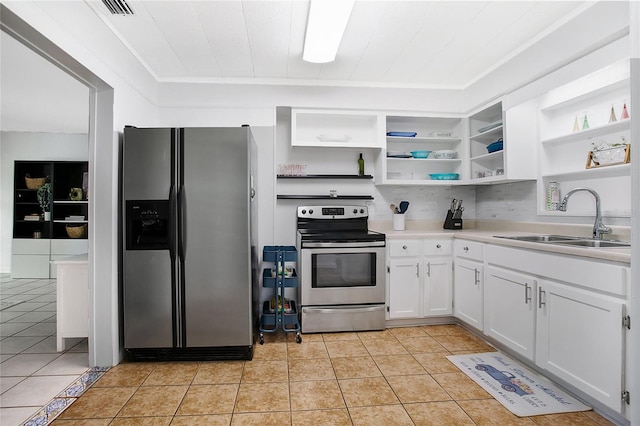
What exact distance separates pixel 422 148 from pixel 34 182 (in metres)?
6.19

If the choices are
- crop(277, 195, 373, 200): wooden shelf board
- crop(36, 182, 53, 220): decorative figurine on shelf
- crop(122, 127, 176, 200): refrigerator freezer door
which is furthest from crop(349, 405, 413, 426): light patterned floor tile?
crop(36, 182, 53, 220): decorative figurine on shelf

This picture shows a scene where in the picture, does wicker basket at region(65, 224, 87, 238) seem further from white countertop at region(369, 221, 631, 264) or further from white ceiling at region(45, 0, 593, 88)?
white countertop at region(369, 221, 631, 264)

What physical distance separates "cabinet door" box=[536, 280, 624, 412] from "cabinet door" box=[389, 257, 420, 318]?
1.13 metres

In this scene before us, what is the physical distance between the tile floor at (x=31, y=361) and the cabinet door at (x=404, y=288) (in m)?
2.52

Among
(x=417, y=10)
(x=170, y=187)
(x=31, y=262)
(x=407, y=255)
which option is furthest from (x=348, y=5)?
(x=31, y=262)

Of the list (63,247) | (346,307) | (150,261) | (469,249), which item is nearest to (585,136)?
(469,249)

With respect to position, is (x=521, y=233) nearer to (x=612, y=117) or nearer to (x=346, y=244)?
(x=612, y=117)

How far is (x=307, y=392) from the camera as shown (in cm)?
211

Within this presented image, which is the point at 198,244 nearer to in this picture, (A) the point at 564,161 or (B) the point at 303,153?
(B) the point at 303,153

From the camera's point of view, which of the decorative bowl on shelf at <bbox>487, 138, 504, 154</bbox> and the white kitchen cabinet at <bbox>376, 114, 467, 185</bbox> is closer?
the decorative bowl on shelf at <bbox>487, 138, 504, 154</bbox>

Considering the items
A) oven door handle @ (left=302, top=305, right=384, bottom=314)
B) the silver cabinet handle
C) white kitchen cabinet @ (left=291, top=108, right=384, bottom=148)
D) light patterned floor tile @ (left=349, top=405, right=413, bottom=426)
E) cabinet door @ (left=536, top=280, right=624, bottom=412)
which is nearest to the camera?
cabinet door @ (left=536, top=280, right=624, bottom=412)

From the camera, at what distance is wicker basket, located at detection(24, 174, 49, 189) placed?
220 inches

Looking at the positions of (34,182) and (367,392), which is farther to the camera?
(34,182)

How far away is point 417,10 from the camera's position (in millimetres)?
2283
